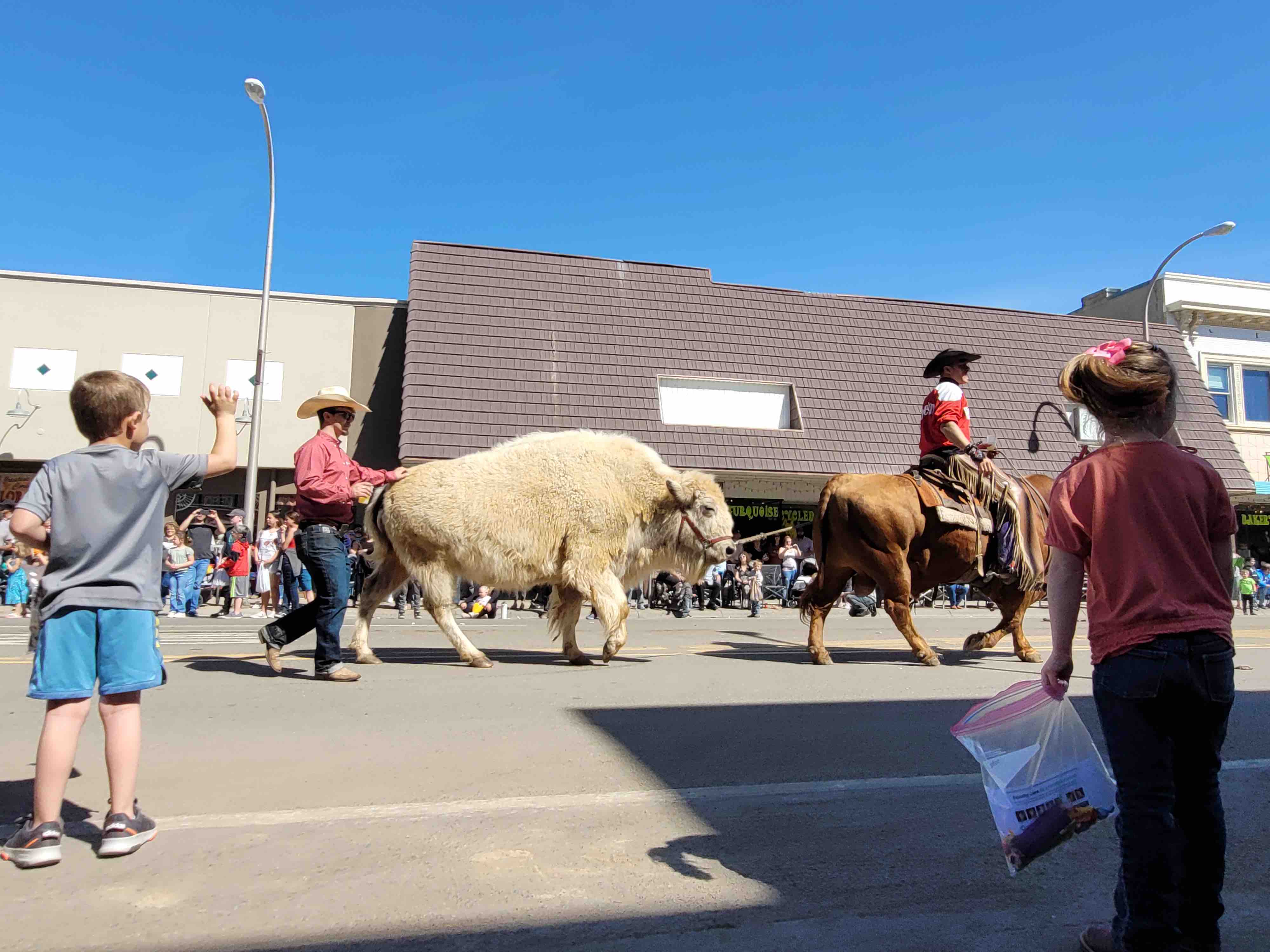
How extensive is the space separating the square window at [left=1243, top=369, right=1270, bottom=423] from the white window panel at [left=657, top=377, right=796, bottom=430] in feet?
50.6

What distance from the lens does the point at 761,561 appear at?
19812 millimetres

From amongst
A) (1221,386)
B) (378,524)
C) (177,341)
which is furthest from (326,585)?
(1221,386)

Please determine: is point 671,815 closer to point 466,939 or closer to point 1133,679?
point 466,939

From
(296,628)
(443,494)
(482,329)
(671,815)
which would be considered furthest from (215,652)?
(482,329)

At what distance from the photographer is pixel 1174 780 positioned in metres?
2.53

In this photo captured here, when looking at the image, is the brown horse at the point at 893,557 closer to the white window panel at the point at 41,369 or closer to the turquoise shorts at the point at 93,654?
the turquoise shorts at the point at 93,654

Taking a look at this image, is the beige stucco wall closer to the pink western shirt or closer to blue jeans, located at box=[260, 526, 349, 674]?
the pink western shirt

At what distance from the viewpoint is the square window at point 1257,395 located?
93.8ft

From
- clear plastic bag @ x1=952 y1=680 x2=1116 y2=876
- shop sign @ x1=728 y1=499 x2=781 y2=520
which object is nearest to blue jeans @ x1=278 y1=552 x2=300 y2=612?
clear plastic bag @ x1=952 y1=680 x2=1116 y2=876

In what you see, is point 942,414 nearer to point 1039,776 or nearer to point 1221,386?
point 1039,776

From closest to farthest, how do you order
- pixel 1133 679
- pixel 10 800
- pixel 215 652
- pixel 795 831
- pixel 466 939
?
pixel 1133 679 → pixel 466 939 → pixel 795 831 → pixel 10 800 → pixel 215 652

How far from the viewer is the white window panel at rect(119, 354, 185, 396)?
72.0ft

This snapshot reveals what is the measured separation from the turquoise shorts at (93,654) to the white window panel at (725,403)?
18.5 metres

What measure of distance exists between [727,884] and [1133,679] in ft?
4.65
